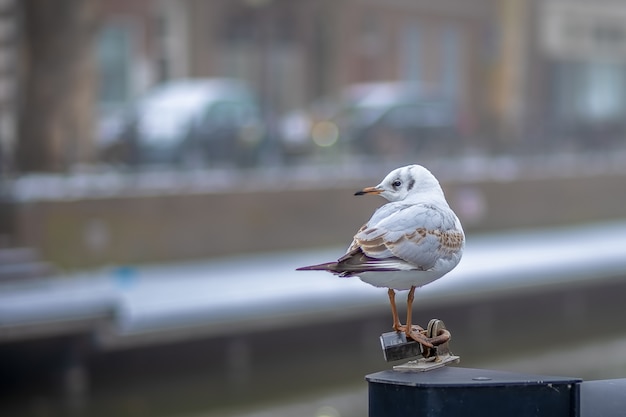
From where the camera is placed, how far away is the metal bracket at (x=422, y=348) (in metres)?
2.97

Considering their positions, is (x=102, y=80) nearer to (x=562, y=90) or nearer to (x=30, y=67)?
(x=30, y=67)

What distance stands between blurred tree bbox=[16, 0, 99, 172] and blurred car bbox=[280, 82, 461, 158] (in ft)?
12.0

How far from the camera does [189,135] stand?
18953 mm

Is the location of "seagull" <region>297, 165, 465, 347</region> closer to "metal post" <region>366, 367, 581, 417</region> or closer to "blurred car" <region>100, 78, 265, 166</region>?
"metal post" <region>366, 367, 581, 417</region>

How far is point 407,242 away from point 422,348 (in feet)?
0.94

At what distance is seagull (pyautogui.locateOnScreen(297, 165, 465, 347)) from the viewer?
2.91 metres

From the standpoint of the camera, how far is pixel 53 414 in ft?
40.5

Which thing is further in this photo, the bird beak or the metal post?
the bird beak

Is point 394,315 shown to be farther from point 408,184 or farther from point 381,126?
point 381,126

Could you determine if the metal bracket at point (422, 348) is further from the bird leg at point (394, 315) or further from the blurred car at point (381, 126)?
the blurred car at point (381, 126)

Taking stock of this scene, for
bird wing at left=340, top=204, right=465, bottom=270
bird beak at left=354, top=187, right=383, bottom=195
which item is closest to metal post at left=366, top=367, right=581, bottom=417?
bird wing at left=340, top=204, right=465, bottom=270

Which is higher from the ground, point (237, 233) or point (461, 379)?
point (237, 233)

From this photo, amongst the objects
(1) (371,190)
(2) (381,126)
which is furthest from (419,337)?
(2) (381,126)

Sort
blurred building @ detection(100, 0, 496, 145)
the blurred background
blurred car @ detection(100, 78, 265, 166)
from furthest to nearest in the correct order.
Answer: blurred building @ detection(100, 0, 496, 145), blurred car @ detection(100, 78, 265, 166), the blurred background
